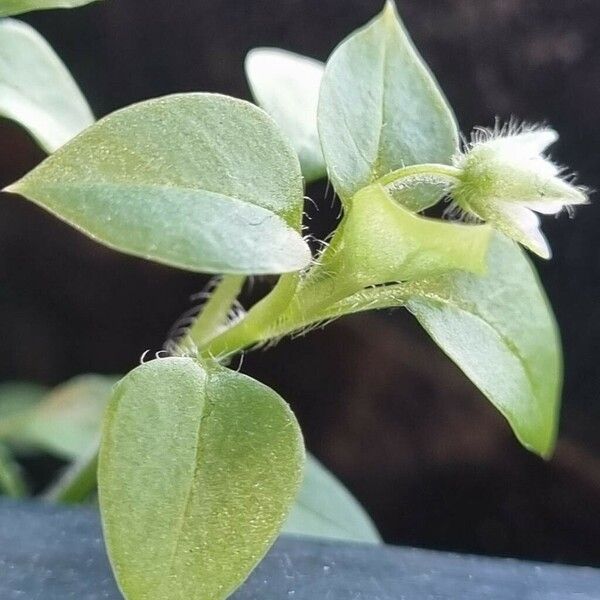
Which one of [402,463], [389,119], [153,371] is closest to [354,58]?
[389,119]

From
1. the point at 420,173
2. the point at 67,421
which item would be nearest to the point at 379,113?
the point at 420,173

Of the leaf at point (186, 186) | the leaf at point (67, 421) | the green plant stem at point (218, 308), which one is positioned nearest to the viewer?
the leaf at point (186, 186)

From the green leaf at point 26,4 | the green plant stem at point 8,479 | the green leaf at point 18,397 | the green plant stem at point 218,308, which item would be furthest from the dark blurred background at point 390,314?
the green leaf at point 26,4

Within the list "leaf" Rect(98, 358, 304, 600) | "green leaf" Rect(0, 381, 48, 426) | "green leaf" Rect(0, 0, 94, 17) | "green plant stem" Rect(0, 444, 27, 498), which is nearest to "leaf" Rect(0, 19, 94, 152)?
"green leaf" Rect(0, 0, 94, 17)

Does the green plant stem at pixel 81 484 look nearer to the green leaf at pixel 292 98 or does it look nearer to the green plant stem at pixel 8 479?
the green plant stem at pixel 8 479

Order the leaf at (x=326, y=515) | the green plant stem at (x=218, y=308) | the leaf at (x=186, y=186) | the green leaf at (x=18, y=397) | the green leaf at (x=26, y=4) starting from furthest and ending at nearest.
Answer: the green leaf at (x=18, y=397)
the leaf at (x=326, y=515)
the green plant stem at (x=218, y=308)
the green leaf at (x=26, y=4)
the leaf at (x=186, y=186)

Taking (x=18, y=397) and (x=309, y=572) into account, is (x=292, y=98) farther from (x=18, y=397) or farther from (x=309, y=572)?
(x=18, y=397)
